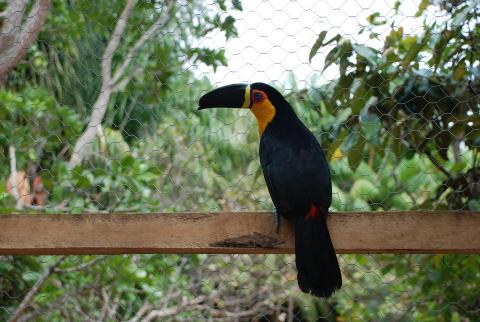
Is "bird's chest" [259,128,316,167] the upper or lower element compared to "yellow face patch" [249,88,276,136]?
lower

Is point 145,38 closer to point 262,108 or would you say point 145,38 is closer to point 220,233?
point 262,108

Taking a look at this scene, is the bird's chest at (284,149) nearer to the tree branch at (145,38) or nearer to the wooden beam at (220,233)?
the wooden beam at (220,233)

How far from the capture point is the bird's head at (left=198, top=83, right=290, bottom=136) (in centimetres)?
159

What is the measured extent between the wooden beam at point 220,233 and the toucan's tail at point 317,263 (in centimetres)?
5

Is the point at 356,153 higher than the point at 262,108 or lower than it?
lower

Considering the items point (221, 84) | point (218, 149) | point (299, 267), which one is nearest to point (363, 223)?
point (299, 267)

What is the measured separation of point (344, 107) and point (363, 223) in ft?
1.39

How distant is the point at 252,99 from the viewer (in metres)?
1.61

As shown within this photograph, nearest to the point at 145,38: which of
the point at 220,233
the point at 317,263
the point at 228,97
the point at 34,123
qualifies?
the point at 228,97

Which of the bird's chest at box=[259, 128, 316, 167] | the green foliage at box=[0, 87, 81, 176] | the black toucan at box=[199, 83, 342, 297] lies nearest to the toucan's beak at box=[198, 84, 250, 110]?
the black toucan at box=[199, 83, 342, 297]

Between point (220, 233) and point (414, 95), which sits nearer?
point (220, 233)

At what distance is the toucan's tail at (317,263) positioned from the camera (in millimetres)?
1290

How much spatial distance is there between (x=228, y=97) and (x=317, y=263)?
0.49 metres

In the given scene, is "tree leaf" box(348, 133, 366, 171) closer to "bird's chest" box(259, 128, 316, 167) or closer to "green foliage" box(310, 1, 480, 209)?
"green foliage" box(310, 1, 480, 209)
